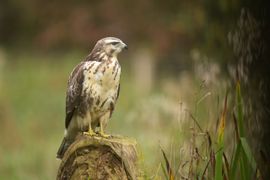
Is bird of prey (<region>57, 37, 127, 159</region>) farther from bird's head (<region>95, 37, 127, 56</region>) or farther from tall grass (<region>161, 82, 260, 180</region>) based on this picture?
tall grass (<region>161, 82, 260, 180</region>)

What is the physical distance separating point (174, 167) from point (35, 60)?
1729 centimetres

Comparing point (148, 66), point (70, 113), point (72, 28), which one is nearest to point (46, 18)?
point (72, 28)

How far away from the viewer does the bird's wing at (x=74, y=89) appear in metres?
5.33

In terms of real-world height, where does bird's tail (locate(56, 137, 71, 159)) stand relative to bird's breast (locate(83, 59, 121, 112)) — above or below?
below

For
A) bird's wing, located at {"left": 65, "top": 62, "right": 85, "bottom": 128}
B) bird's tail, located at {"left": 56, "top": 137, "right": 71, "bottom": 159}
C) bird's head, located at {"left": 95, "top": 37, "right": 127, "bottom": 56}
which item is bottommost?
bird's tail, located at {"left": 56, "top": 137, "right": 71, "bottom": 159}

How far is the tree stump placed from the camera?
4.56 m

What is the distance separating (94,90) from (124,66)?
55.2ft

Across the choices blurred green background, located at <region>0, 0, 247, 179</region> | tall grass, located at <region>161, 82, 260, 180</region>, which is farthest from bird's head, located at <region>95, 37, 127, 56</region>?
tall grass, located at <region>161, 82, 260, 180</region>

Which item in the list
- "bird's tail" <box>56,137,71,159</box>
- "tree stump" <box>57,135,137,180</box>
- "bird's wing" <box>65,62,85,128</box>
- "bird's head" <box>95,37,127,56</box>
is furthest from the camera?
"bird's tail" <box>56,137,71,159</box>

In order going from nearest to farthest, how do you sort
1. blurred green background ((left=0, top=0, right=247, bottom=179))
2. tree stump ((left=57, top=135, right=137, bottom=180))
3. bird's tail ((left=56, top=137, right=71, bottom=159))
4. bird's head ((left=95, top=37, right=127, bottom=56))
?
tree stump ((left=57, top=135, right=137, bottom=180)) < bird's head ((left=95, top=37, right=127, bottom=56)) < bird's tail ((left=56, top=137, right=71, bottom=159)) < blurred green background ((left=0, top=0, right=247, bottom=179))

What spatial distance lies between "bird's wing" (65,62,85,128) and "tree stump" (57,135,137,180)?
704 mm

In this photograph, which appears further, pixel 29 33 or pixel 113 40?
pixel 29 33

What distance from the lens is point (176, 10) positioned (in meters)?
15.3

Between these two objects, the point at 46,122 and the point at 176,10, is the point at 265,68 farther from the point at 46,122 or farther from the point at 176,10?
the point at 176,10
